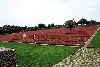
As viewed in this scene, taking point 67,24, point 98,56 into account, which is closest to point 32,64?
point 98,56

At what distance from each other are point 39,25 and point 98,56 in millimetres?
55724

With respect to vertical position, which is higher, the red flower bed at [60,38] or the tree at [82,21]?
the tree at [82,21]

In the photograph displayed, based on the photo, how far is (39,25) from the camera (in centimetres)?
7675

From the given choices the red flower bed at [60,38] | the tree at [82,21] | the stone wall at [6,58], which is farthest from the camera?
the tree at [82,21]

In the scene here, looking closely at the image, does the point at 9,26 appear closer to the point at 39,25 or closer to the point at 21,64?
the point at 39,25

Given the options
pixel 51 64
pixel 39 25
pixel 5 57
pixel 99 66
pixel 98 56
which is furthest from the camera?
pixel 39 25

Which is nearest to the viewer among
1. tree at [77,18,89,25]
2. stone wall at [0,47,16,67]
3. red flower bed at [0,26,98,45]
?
stone wall at [0,47,16,67]

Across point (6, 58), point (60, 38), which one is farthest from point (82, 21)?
point (6, 58)

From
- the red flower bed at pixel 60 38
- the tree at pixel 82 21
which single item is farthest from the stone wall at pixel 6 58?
the tree at pixel 82 21

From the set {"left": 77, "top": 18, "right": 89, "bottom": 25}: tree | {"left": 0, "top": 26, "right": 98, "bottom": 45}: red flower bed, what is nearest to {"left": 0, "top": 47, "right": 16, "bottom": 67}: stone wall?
{"left": 0, "top": 26, "right": 98, "bottom": 45}: red flower bed

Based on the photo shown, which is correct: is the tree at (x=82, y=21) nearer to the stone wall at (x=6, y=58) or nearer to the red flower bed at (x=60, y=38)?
the red flower bed at (x=60, y=38)

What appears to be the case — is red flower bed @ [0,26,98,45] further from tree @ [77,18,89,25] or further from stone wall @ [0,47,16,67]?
tree @ [77,18,89,25]

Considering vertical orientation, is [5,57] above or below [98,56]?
above

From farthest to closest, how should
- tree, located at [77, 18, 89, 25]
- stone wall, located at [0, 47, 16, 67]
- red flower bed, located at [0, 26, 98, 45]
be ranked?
tree, located at [77, 18, 89, 25], red flower bed, located at [0, 26, 98, 45], stone wall, located at [0, 47, 16, 67]
